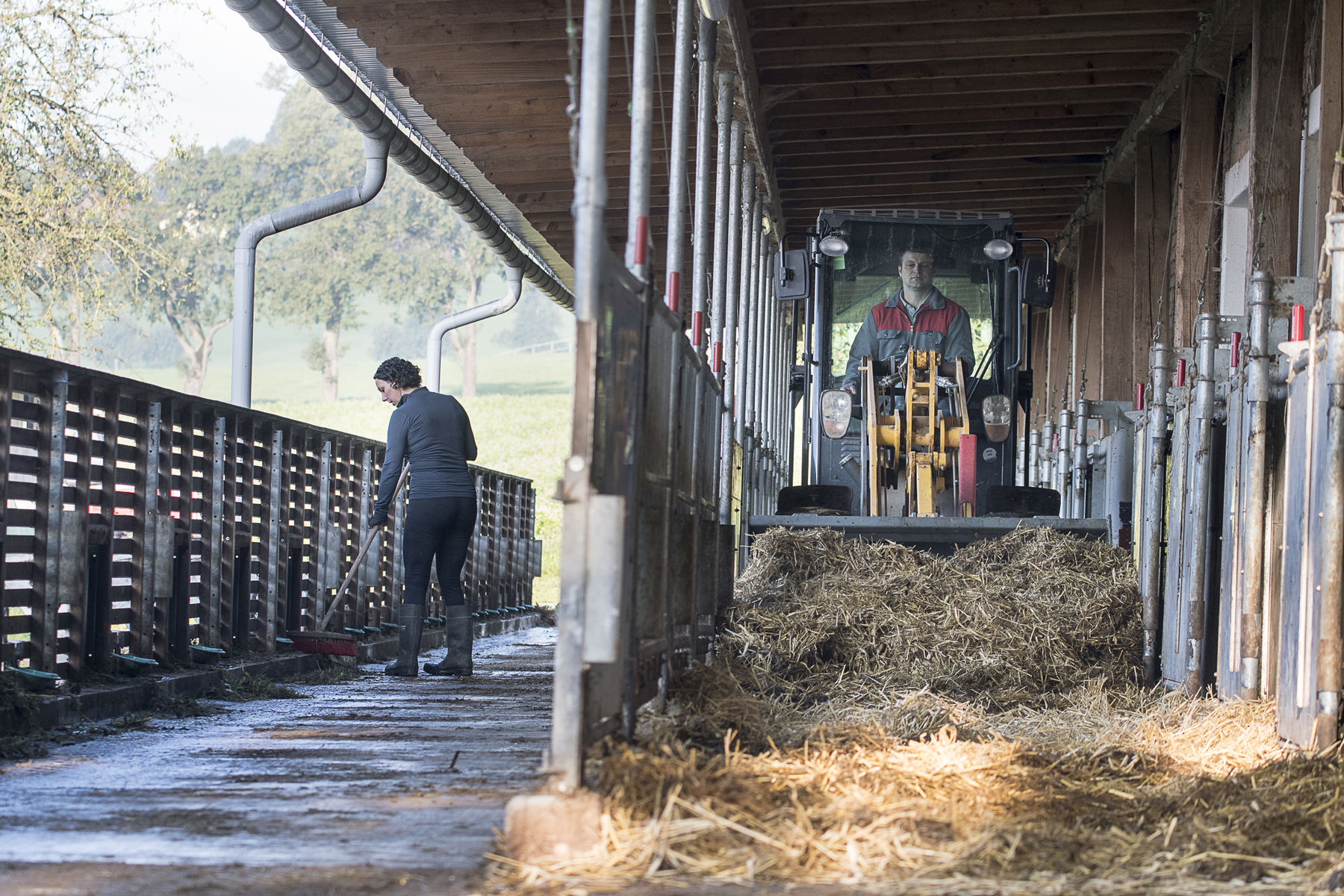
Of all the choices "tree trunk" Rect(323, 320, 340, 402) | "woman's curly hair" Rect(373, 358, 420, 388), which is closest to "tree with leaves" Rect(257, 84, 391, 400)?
"tree trunk" Rect(323, 320, 340, 402)

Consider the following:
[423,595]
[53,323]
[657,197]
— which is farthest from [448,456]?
[53,323]

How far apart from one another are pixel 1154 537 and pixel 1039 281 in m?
3.86

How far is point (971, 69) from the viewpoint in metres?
12.2

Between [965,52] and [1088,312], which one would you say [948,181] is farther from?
[965,52]

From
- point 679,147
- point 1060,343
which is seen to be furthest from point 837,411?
point 1060,343

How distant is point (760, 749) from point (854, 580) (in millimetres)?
3397

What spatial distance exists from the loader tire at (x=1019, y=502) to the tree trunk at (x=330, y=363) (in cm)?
6046

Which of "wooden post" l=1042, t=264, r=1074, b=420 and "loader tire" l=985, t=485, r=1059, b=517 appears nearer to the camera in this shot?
"loader tire" l=985, t=485, r=1059, b=517

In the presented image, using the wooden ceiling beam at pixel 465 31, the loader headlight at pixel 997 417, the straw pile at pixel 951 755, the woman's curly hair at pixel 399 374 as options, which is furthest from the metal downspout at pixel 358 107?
the loader headlight at pixel 997 417

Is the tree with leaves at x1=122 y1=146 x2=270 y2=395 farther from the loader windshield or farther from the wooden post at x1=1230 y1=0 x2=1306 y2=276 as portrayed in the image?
the wooden post at x1=1230 y1=0 x2=1306 y2=276

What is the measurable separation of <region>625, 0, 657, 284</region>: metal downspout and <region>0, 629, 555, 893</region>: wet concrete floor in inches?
68.4

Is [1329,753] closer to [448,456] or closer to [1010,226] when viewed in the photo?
[448,456]

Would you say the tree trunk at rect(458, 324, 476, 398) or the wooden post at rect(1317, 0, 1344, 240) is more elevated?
the tree trunk at rect(458, 324, 476, 398)

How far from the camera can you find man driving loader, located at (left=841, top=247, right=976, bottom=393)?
11141 millimetres
